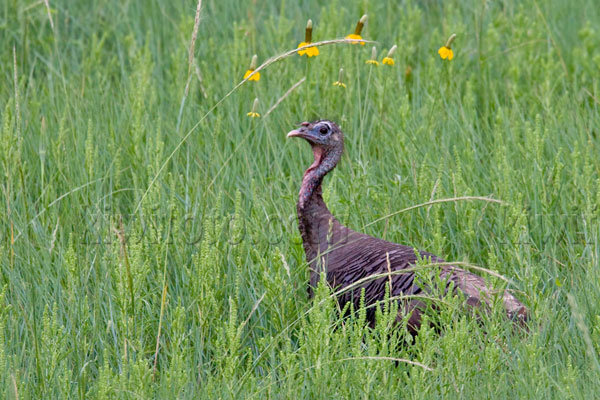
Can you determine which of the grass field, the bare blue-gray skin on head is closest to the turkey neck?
the bare blue-gray skin on head

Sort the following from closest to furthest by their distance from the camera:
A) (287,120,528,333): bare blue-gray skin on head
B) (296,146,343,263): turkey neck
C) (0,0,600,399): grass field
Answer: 1. (0,0,600,399): grass field
2. (287,120,528,333): bare blue-gray skin on head
3. (296,146,343,263): turkey neck

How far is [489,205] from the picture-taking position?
4.56 m

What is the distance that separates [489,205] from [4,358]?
2.54 m

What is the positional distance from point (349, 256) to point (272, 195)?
87 cm

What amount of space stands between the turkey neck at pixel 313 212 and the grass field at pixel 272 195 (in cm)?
11

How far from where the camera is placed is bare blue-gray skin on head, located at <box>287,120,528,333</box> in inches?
149

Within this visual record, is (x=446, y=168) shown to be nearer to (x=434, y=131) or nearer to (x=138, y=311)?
(x=434, y=131)

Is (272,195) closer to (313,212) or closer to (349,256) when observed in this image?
(313,212)

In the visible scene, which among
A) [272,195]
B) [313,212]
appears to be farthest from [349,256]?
[272,195]

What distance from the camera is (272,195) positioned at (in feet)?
15.7

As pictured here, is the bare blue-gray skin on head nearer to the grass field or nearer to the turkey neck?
the turkey neck

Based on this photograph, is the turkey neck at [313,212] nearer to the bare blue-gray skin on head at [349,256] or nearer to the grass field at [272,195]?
the bare blue-gray skin on head at [349,256]

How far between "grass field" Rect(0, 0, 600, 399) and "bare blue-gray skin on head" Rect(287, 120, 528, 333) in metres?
0.12

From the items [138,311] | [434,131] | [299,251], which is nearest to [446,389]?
[299,251]
